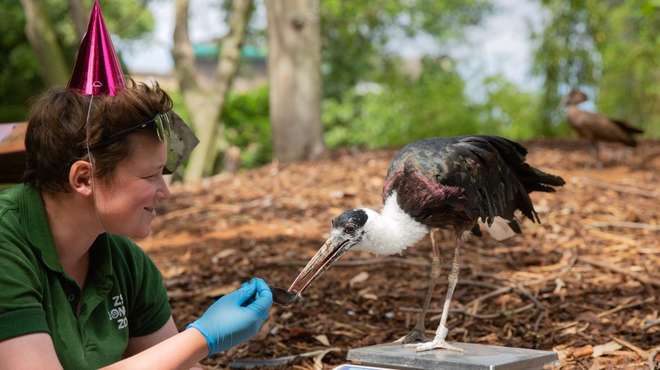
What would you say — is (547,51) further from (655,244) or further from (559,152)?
(655,244)

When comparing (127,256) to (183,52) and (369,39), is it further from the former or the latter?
(369,39)

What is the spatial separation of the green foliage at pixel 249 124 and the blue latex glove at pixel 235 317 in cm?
1535

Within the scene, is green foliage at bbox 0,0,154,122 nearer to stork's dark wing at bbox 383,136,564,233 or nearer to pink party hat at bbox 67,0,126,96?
stork's dark wing at bbox 383,136,564,233

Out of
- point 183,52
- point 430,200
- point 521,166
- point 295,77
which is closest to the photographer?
point 430,200

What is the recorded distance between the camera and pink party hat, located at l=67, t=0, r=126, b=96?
2.46 meters

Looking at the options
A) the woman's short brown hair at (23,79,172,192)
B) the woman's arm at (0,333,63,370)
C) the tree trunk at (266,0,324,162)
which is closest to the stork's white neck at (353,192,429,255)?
the woman's short brown hair at (23,79,172,192)

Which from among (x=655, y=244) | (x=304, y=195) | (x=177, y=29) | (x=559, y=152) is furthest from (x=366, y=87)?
(x=655, y=244)

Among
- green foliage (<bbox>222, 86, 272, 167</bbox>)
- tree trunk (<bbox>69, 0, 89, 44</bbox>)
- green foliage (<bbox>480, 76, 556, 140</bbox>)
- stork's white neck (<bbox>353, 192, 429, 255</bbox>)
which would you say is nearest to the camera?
stork's white neck (<bbox>353, 192, 429, 255</bbox>)

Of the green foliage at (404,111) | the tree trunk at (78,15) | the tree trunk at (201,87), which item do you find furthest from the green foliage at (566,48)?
the tree trunk at (78,15)

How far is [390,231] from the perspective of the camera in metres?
3.29

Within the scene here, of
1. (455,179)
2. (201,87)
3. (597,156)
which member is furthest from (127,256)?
(201,87)

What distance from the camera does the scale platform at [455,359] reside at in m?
2.59

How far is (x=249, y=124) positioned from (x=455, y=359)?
1577cm

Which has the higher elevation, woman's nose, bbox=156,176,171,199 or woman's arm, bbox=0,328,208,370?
woman's nose, bbox=156,176,171,199
